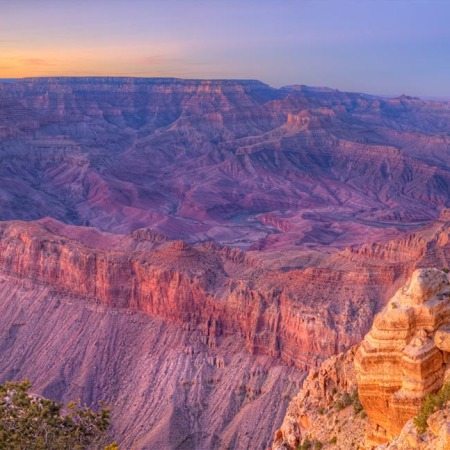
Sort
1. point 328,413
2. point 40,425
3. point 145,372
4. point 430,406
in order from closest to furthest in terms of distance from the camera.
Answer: point 430,406
point 328,413
point 40,425
point 145,372

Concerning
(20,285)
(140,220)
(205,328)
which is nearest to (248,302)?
(205,328)

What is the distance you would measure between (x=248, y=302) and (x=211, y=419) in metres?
10.2

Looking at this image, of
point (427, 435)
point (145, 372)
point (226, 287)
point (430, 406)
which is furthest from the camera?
point (226, 287)

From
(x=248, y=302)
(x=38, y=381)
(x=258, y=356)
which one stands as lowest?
(x=38, y=381)

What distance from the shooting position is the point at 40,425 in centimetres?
2666

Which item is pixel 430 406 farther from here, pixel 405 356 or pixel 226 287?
pixel 226 287

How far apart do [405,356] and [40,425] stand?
16.5 metres

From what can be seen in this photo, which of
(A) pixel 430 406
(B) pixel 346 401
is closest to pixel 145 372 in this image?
(B) pixel 346 401

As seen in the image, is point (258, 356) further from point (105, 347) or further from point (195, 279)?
point (105, 347)

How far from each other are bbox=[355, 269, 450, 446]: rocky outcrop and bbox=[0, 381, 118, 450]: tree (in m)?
13.5

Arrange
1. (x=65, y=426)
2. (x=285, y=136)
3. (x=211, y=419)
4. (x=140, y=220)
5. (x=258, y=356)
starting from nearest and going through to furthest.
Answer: (x=65, y=426) → (x=211, y=419) → (x=258, y=356) → (x=140, y=220) → (x=285, y=136)

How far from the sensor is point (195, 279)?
182 feet

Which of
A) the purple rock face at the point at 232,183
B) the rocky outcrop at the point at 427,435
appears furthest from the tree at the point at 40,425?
the purple rock face at the point at 232,183

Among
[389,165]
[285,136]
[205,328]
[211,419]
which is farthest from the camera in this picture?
[285,136]
